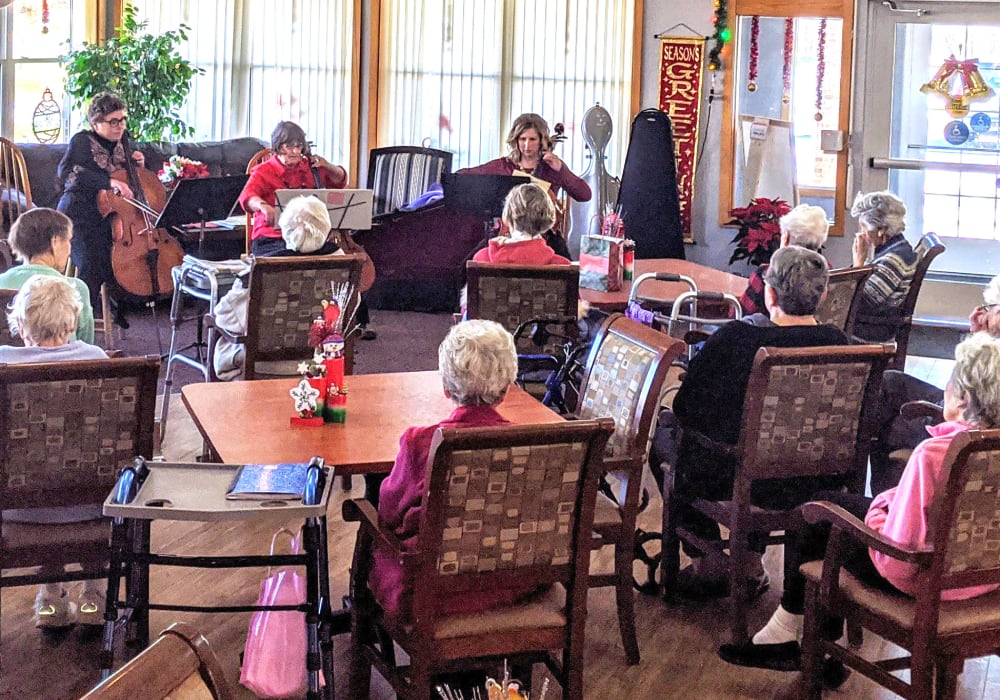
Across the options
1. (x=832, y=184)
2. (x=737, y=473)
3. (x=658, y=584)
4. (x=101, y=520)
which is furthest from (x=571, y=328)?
(x=832, y=184)

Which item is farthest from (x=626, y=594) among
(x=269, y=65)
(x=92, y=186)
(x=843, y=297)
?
(x=269, y=65)

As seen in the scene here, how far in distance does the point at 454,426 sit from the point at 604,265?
2.70 m

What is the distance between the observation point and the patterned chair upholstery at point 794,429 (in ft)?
11.5

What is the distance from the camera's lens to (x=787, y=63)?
9.13m

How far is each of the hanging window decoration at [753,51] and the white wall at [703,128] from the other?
8.2 inches

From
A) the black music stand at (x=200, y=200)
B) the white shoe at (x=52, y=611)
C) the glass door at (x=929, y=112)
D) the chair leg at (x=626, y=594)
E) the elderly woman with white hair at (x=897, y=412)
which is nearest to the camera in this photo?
the chair leg at (x=626, y=594)

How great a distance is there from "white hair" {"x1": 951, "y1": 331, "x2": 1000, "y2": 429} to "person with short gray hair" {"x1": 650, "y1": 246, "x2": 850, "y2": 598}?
0.76 m

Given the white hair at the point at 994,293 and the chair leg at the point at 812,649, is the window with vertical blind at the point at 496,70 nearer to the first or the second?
the white hair at the point at 994,293

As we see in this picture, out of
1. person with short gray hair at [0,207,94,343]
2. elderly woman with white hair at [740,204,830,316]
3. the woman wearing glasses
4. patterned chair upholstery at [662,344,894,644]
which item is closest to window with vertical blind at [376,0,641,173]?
the woman wearing glasses

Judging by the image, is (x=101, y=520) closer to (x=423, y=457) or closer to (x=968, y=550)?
(x=423, y=457)

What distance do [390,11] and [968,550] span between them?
7.44m

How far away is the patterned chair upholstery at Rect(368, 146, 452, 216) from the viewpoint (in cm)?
895

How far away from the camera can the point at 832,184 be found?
9078mm

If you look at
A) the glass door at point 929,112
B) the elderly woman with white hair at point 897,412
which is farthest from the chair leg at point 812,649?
the glass door at point 929,112
